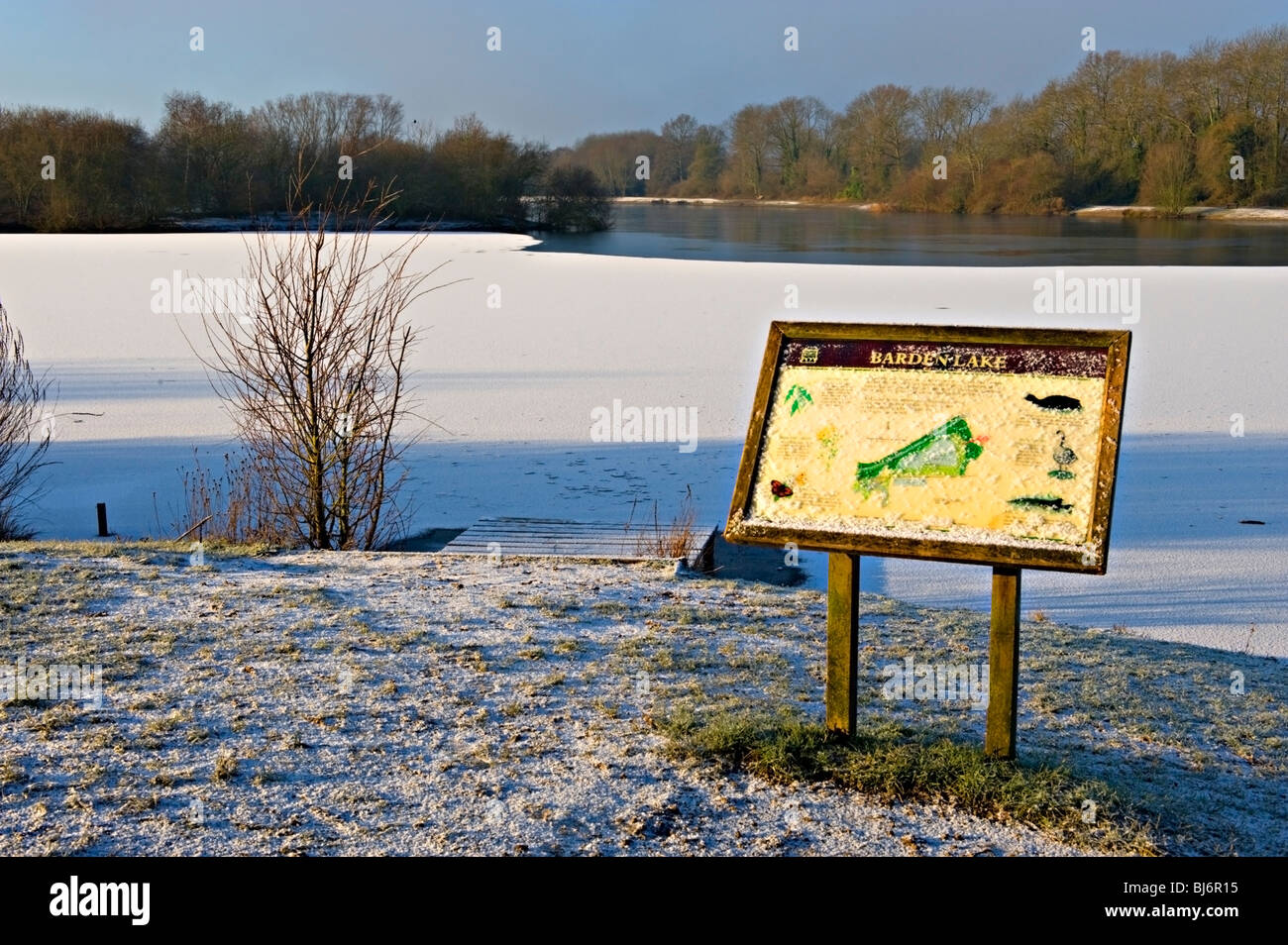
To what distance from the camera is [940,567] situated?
7.80 meters

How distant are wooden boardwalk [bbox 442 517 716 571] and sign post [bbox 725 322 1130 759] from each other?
296 cm

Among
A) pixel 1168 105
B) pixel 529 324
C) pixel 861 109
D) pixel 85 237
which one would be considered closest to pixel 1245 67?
pixel 1168 105

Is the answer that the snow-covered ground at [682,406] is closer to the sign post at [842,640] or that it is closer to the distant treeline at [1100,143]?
the sign post at [842,640]

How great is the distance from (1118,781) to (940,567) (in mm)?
→ 4136

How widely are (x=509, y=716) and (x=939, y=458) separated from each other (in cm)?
160

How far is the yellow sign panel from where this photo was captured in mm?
3449

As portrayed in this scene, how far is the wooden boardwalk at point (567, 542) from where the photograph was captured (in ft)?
23.2

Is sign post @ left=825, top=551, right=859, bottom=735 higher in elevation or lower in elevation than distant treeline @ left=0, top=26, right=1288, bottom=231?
lower
